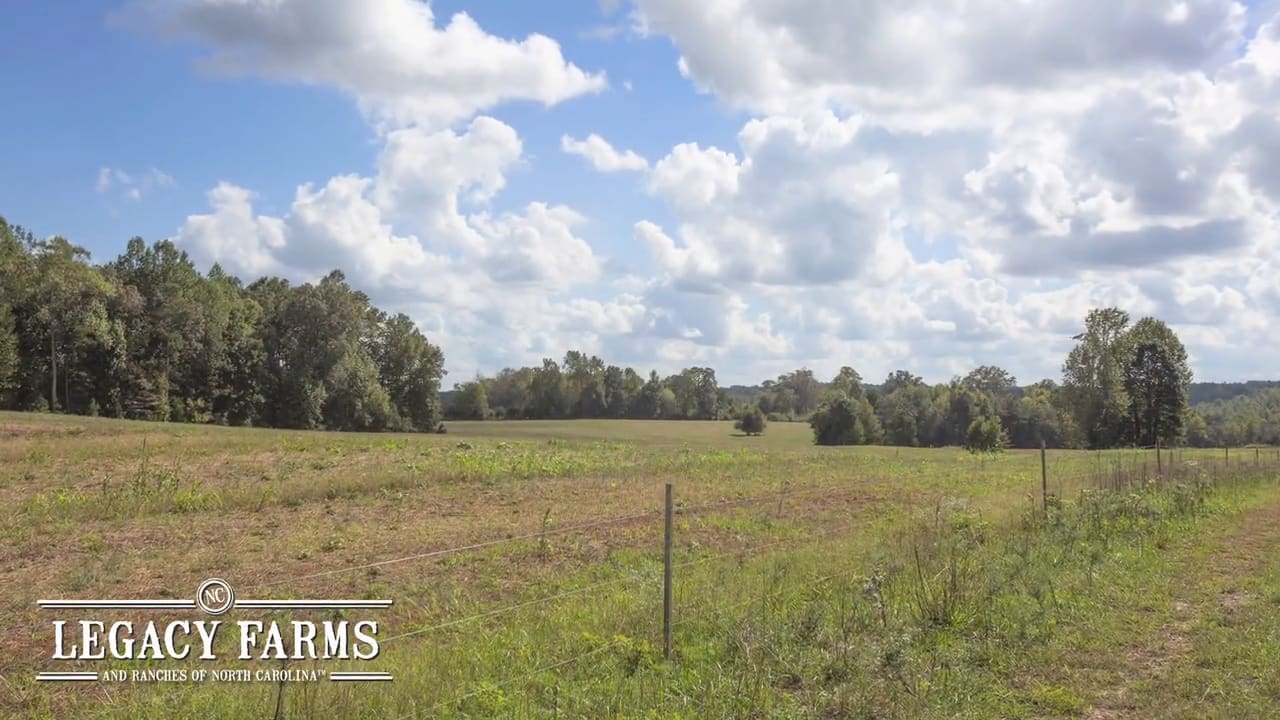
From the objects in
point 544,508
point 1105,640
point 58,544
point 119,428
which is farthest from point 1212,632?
point 119,428

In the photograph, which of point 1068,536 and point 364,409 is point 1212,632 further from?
point 364,409

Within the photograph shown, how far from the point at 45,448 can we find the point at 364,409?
168 ft

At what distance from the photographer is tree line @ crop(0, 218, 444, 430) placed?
2336 inches

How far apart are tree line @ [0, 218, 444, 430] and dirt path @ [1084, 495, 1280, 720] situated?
6696 cm

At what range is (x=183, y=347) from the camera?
228ft

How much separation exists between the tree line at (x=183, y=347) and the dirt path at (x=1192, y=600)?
66961 mm

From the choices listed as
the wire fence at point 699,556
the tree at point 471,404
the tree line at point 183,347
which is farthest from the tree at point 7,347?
the tree at point 471,404

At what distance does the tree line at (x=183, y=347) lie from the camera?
5934 cm

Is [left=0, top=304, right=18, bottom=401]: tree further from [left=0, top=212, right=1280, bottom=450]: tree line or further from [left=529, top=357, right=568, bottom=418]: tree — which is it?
[left=529, top=357, right=568, bottom=418]: tree

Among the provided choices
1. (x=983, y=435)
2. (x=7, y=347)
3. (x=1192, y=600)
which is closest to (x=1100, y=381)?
(x=983, y=435)

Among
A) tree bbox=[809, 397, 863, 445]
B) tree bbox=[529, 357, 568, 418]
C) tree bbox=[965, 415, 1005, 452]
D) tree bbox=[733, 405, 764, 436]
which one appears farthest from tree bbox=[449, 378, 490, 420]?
tree bbox=[965, 415, 1005, 452]

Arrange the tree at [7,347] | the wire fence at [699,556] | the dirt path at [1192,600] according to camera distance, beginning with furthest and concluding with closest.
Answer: the tree at [7,347]
the wire fence at [699,556]
the dirt path at [1192,600]

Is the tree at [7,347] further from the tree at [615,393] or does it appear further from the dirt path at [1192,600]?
the tree at [615,393]

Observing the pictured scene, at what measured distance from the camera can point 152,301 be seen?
231 feet
